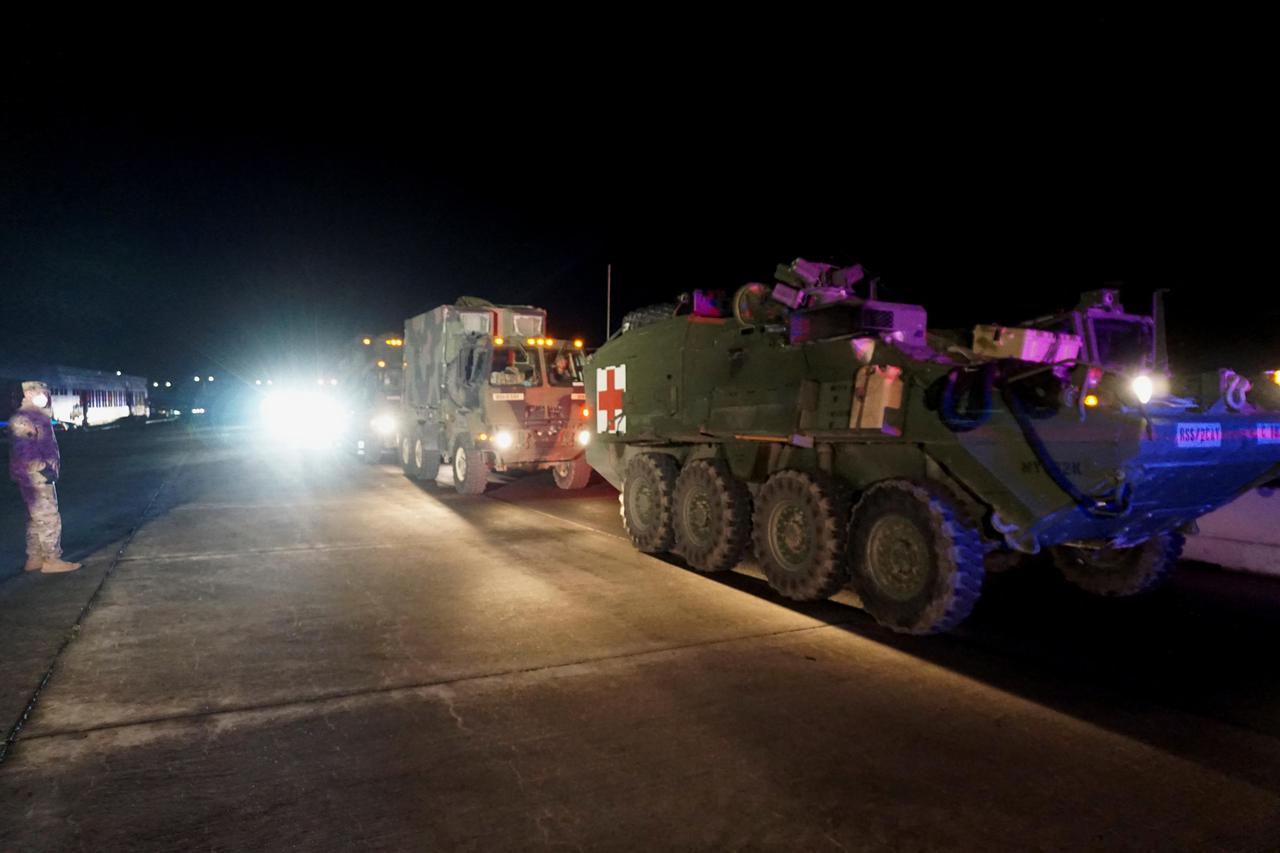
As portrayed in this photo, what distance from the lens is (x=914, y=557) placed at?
575cm

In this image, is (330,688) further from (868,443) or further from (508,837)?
(868,443)

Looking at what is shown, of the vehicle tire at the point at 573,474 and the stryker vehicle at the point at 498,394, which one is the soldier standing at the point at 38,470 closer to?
the stryker vehicle at the point at 498,394

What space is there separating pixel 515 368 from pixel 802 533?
8.07m

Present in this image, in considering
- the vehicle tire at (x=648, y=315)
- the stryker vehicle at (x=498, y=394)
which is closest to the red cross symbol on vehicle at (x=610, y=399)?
the vehicle tire at (x=648, y=315)

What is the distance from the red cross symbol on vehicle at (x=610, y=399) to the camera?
9484 millimetres

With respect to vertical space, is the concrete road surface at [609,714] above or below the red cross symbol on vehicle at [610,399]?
below

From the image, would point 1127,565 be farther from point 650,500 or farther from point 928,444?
point 650,500

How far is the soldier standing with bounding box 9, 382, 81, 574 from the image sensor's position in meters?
7.38

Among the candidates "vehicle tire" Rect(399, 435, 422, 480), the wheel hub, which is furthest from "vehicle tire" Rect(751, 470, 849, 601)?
"vehicle tire" Rect(399, 435, 422, 480)

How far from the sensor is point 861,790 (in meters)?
3.49

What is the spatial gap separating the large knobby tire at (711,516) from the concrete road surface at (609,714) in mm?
248

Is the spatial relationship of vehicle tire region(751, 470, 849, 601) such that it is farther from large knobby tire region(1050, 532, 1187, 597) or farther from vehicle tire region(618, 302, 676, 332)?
vehicle tire region(618, 302, 676, 332)

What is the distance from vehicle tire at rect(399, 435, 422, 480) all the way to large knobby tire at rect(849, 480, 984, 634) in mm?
A: 12372

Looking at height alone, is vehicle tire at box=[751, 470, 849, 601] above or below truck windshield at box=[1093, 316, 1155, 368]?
below
